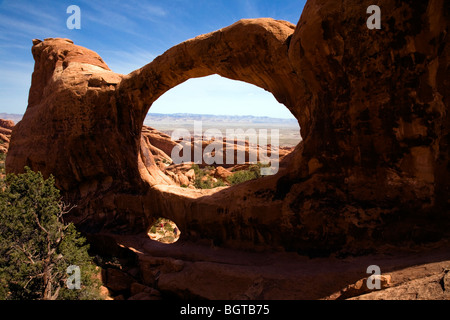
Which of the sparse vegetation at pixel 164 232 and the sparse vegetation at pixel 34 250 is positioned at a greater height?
the sparse vegetation at pixel 34 250

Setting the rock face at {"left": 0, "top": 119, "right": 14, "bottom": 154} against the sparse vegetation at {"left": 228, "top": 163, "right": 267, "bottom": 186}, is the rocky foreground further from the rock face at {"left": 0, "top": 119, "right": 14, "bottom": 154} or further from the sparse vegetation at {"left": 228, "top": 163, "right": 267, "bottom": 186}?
the rock face at {"left": 0, "top": 119, "right": 14, "bottom": 154}

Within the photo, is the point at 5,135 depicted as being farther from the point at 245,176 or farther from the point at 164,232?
the point at 245,176

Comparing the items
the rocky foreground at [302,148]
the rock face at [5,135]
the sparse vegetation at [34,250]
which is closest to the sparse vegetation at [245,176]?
the rocky foreground at [302,148]

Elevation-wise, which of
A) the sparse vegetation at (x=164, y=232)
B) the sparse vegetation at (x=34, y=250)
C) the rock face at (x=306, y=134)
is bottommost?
the sparse vegetation at (x=164, y=232)

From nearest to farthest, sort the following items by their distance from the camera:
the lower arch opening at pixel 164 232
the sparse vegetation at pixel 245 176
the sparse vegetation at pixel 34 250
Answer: the sparse vegetation at pixel 34 250 → the lower arch opening at pixel 164 232 → the sparse vegetation at pixel 245 176

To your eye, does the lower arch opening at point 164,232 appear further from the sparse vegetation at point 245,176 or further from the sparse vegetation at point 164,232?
the sparse vegetation at point 245,176
